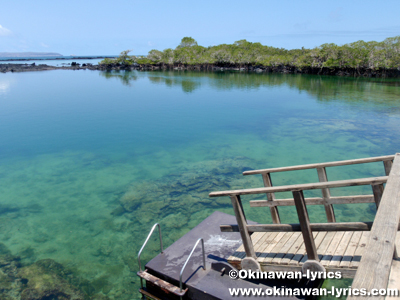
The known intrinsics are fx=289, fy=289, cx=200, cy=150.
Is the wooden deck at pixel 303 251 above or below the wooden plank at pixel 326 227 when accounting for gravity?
below

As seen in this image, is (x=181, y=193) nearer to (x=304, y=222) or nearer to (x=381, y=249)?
(x=304, y=222)

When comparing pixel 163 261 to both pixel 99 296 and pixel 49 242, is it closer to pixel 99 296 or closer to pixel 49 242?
pixel 99 296

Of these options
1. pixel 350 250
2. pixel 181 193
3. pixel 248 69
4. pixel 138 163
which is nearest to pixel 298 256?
pixel 350 250

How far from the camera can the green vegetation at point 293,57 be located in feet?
195

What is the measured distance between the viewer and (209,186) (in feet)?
36.9

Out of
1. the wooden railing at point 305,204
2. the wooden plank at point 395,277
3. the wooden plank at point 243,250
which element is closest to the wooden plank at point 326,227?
the wooden railing at point 305,204

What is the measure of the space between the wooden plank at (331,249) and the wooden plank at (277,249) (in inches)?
27.4

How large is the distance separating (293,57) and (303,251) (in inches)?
3332

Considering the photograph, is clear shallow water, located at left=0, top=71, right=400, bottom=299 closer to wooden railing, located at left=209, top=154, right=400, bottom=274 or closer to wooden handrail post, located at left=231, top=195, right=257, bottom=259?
wooden handrail post, located at left=231, top=195, right=257, bottom=259

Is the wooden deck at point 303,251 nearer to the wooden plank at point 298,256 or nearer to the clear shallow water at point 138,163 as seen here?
the wooden plank at point 298,256

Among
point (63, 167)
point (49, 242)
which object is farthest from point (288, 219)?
point (63, 167)

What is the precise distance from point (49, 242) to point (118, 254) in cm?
220

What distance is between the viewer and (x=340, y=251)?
13.4ft

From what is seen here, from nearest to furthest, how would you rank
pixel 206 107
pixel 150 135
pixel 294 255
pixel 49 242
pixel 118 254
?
pixel 294 255 → pixel 118 254 → pixel 49 242 → pixel 150 135 → pixel 206 107
